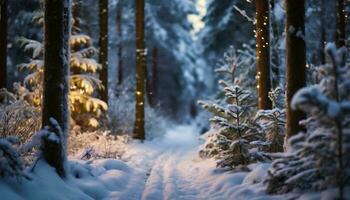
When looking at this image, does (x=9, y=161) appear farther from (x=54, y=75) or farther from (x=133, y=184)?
(x=133, y=184)

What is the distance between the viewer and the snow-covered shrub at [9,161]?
24.2 feet

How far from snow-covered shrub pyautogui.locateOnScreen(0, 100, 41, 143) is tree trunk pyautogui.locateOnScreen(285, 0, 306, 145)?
593cm

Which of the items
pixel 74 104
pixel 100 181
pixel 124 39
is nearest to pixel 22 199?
pixel 100 181

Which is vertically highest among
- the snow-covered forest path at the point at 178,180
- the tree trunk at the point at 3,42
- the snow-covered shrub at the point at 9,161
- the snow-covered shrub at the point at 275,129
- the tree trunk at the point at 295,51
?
the tree trunk at the point at 3,42

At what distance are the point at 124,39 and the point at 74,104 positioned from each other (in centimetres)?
1897

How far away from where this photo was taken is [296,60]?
8547 mm

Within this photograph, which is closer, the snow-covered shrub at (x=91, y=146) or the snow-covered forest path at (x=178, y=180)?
the snow-covered forest path at (x=178, y=180)

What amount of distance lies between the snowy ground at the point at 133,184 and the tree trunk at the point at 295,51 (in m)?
1.37

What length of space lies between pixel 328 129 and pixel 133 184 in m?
5.15

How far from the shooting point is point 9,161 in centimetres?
747

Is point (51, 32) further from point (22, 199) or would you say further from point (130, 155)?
point (130, 155)

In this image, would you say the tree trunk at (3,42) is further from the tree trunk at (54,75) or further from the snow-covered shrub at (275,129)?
the snow-covered shrub at (275,129)

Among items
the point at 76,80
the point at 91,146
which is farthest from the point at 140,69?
the point at 91,146

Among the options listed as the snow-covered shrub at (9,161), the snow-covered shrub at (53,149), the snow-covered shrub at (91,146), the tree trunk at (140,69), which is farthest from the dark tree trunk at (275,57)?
the snow-covered shrub at (9,161)
